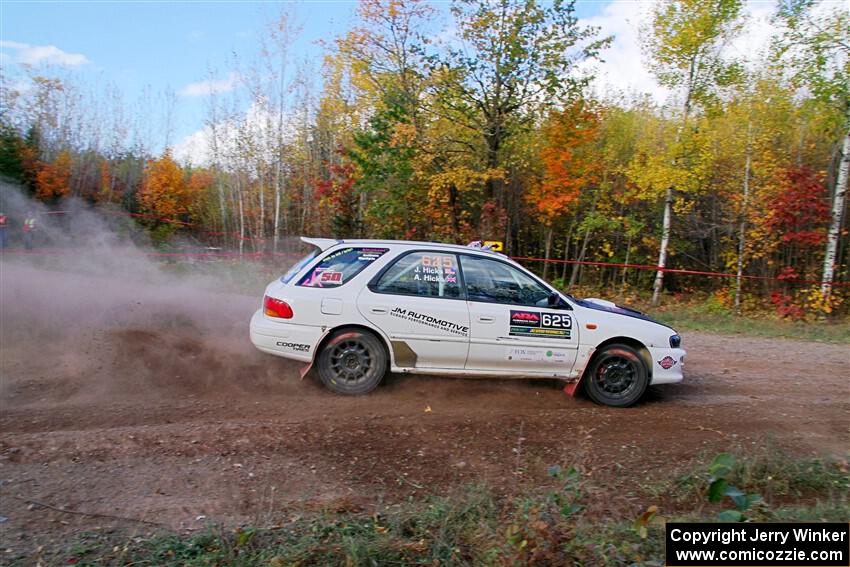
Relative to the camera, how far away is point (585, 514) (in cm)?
377

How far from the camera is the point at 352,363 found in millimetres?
6461

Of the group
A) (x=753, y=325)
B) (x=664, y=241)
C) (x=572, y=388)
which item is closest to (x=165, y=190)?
(x=664, y=241)

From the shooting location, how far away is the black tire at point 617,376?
6516 millimetres

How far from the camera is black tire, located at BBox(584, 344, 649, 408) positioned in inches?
257

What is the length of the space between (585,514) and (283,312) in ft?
13.0

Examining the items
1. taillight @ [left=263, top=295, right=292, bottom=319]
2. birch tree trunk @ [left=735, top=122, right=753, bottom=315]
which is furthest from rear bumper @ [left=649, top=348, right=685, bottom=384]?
birch tree trunk @ [left=735, top=122, right=753, bottom=315]

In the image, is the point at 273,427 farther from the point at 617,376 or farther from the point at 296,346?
the point at 617,376

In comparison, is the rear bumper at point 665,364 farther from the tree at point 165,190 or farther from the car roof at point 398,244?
the tree at point 165,190

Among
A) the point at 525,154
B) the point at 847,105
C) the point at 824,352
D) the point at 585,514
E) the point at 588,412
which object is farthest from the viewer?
the point at 525,154

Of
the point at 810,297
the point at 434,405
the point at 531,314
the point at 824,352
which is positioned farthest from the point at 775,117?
the point at 434,405

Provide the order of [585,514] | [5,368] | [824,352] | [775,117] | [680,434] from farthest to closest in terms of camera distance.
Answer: [775,117], [824,352], [5,368], [680,434], [585,514]

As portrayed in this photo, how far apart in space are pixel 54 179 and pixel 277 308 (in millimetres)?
23124

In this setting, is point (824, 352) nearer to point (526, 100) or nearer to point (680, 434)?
point (680, 434)

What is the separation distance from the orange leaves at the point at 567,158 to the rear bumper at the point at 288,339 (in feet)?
41.9
